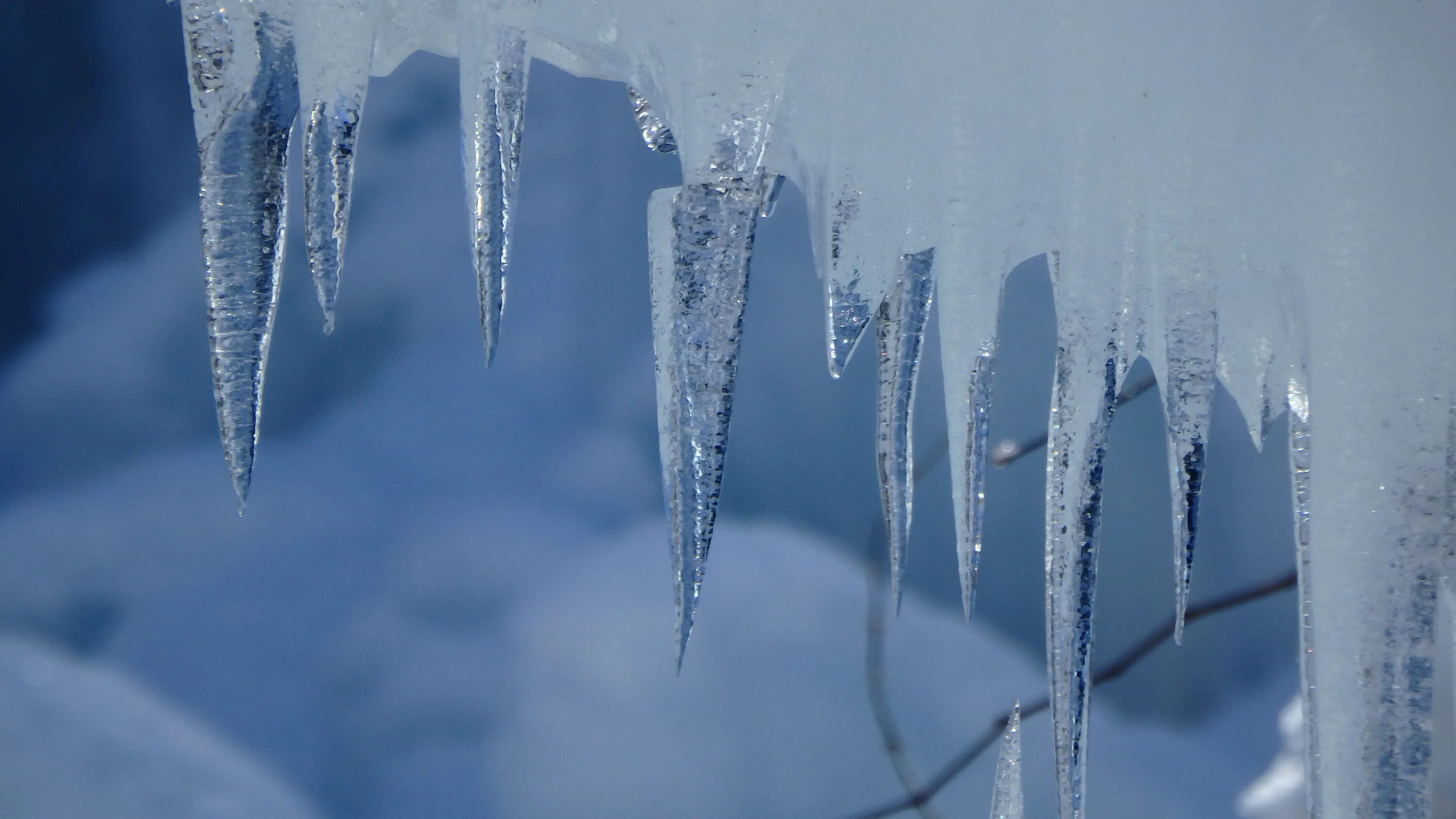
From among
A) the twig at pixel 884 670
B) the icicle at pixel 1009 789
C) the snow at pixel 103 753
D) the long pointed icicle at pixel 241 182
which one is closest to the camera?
the long pointed icicle at pixel 241 182

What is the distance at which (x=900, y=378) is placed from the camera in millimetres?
596

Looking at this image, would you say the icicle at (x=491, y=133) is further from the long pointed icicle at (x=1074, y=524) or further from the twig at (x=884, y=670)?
the twig at (x=884, y=670)

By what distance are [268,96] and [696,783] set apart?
4.63ft

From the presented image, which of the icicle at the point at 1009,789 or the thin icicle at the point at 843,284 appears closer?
the thin icicle at the point at 843,284

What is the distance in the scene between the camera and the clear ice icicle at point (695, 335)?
515 millimetres

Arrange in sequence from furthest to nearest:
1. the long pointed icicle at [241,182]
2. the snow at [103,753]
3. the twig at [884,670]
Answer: the twig at [884,670] → the snow at [103,753] → the long pointed icicle at [241,182]

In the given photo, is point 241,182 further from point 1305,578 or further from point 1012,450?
point 1012,450

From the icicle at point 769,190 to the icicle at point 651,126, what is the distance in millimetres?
55

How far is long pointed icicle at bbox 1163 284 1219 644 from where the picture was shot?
53 cm

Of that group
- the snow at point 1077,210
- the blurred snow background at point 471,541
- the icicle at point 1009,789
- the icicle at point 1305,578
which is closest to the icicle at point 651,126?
the snow at point 1077,210

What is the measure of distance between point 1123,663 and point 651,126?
1464 mm

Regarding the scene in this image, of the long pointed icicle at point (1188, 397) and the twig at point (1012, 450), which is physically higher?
the long pointed icicle at point (1188, 397)

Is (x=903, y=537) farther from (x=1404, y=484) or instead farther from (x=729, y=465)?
(x=729, y=465)

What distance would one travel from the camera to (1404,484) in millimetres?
516
